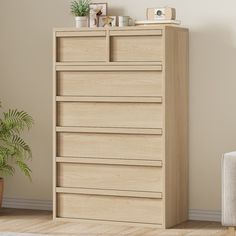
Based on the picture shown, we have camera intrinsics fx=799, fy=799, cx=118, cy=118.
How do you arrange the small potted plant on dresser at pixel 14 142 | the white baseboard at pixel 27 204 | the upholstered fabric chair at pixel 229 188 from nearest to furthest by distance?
the upholstered fabric chair at pixel 229 188 < the small potted plant on dresser at pixel 14 142 < the white baseboard at pixel 27 204

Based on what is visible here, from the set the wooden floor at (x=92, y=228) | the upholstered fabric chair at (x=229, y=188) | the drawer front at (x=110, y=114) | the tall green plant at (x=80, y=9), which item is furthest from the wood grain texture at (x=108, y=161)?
the tall green plant at (x=80, y=9)

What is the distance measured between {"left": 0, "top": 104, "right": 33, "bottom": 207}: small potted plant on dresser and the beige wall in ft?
0.34

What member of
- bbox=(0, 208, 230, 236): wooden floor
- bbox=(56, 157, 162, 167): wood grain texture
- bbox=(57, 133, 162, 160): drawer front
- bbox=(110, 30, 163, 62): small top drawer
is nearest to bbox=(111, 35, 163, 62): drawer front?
bbox=(110, 30, 163, 62): small top drawer

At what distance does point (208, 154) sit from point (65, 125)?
103 centimetres

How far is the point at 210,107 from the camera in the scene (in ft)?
18.5

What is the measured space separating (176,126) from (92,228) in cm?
90

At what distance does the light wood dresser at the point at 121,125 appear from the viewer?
5.34 metres

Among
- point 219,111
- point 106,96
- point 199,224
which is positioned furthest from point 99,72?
point 199,224

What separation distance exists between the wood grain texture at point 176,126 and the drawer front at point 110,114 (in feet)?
0.34

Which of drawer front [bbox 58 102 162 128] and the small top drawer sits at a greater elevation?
the small top drawer

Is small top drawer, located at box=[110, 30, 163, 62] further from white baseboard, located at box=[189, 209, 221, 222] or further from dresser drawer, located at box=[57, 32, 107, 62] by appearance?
white baseboard, located at box=[189, 209, 221, 222]

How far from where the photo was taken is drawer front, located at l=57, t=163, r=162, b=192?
538 centimetres

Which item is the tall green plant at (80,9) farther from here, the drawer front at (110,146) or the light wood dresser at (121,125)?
the drawer front at (110,146)

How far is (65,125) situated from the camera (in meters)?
5.58
